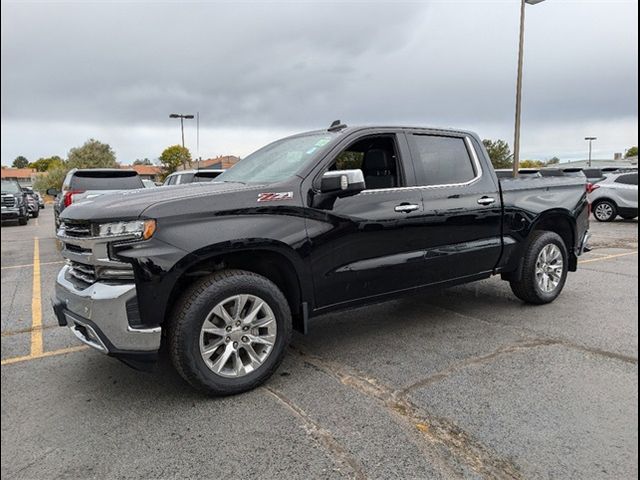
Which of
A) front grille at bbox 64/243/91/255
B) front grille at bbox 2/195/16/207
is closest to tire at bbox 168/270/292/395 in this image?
front grille at bbox 64/243/91/255

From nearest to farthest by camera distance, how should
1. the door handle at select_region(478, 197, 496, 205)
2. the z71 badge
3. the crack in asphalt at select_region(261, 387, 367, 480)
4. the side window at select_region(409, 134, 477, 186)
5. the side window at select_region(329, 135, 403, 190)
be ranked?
the crack in asphalt at select_region(261, 387, 367, 480) → the z71 badge → the side window at select_region(329, 135, 403, 190) → the side window at select_region(409, 134, 477, 186) → the door handle at select_region(478, 197, 496, 205)

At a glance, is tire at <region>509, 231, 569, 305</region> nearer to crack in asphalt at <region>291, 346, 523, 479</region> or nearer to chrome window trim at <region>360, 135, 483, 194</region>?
chrome window trim at <region>360, 135, 483, 194</region>

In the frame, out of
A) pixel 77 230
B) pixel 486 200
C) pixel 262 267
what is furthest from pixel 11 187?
pixel 486 200

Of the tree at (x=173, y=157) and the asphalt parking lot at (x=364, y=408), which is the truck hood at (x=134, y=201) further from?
the tree at (x=173, y=157)

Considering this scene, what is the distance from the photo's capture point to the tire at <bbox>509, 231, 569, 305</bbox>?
5.08 m

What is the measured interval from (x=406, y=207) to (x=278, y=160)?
1.15 meters

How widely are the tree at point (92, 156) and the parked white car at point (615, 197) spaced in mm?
64215

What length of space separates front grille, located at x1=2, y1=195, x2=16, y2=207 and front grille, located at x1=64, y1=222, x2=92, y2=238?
17.8 m

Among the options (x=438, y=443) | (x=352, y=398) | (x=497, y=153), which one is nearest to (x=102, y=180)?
(x=352, y=398)

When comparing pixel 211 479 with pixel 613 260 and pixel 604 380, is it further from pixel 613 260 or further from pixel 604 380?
pixel 613 260

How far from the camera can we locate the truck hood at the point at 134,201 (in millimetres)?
2971

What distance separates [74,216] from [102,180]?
28.4 feet

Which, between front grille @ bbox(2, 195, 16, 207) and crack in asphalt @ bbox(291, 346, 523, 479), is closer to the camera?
crack in asphalt @ bbox(291, 346, 523, 479)

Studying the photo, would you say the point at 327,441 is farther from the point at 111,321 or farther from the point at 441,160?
the point at 441,160
